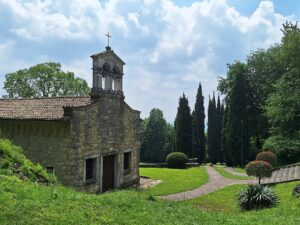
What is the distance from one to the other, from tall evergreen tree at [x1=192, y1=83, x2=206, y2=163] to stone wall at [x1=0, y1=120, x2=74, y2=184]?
103 feet

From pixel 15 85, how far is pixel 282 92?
33433 millimetres

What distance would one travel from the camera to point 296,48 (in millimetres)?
27688

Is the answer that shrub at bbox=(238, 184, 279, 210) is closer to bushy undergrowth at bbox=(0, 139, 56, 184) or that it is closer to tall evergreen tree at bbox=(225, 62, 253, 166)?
bushy undergrowth at bbox=(0, 139, 56, 184)

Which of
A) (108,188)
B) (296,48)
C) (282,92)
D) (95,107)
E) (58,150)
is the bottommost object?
(108,188)

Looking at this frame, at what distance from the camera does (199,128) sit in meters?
51.1

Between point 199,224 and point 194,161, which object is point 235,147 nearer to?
point 194,161

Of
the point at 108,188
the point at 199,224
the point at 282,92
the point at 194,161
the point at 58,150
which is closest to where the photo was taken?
the point at 199,224

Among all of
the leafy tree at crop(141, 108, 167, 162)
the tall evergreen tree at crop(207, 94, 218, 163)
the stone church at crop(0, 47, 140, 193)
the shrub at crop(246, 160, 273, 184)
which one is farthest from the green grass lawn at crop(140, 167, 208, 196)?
the leafy tree at crop(141, 108, 167, 162)

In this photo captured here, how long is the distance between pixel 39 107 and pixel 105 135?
4424 millimetres

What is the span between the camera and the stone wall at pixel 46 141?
65.7ft

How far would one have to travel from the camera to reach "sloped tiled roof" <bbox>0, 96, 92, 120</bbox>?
67.7ft

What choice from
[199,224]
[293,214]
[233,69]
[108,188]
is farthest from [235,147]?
[199,224]

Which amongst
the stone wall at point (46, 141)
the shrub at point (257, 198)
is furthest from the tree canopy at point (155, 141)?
the shrub at point (257, 198)

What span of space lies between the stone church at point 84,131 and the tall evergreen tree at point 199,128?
24679mm
